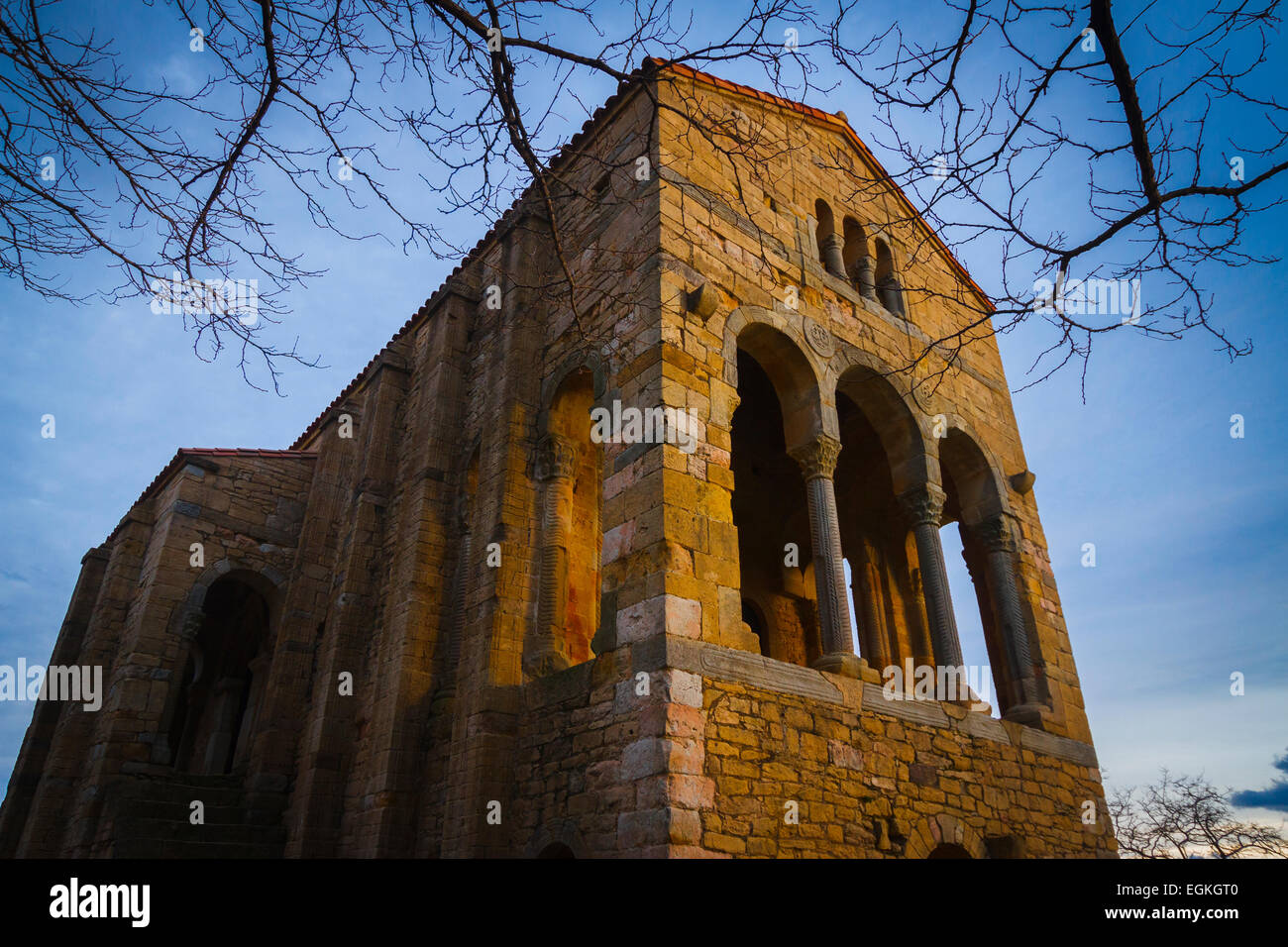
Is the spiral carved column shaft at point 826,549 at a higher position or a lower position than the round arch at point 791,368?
lower

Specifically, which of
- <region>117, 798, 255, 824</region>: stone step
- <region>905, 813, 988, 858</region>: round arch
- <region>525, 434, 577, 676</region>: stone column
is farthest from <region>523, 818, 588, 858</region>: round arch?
<region>117, 798, 255, 824</region>: stone step

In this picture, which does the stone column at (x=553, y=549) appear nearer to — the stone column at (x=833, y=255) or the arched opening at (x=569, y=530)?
the arched opening at (x=569, y=530)

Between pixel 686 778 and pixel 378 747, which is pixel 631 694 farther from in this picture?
pixel 378 747

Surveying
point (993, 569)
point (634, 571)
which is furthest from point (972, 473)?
point (634, 571)

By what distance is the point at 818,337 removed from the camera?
8.64 meters

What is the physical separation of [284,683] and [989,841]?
8760 mm

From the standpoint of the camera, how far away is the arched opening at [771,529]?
12.6 m

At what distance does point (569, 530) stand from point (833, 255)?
4.92m

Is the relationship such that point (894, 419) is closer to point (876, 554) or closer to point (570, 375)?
point (876, 554)

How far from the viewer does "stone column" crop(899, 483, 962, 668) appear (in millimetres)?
8484

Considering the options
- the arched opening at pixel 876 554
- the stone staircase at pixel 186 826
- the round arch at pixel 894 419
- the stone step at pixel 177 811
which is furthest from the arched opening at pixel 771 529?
the stone step at pixel 177 811

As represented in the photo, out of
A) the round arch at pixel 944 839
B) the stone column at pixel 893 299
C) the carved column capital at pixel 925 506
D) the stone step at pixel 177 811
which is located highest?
the stone column at pixel 893 299

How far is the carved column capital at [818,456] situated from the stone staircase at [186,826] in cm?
735

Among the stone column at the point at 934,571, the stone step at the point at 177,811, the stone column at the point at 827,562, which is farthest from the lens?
the stone step at the point at 177,811
